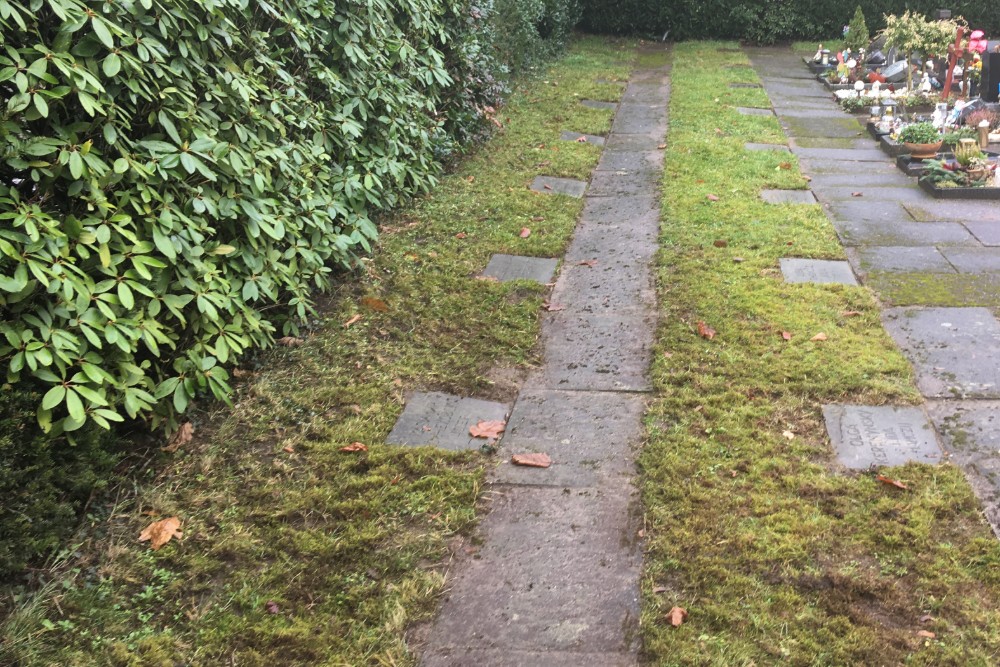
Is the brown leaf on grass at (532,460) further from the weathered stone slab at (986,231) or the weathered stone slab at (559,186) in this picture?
the weathered stone slab at (986,231)

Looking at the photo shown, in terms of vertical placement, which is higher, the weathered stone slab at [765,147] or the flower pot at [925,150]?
the flower pot at [925,150]

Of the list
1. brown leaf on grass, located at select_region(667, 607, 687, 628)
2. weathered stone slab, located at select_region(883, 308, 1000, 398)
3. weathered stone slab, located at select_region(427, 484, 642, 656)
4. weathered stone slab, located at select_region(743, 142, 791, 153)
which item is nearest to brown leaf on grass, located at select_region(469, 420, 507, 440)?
weathered stone slab, located at select_region(427, 484, 642, 656)

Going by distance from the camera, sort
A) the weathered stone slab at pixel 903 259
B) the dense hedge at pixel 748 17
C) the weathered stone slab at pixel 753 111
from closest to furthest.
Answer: the weathered stone slab at pixel 903 259 < the weathered stone slab at pixel 753 111 < the dense hedge at pixel 748 17

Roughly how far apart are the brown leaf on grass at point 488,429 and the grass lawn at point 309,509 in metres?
0.16

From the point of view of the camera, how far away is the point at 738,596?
2.67 m

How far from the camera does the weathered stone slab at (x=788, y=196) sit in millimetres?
6461

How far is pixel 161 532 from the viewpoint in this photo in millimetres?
3020

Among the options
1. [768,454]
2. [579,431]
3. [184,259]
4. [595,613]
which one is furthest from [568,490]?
[184,259]

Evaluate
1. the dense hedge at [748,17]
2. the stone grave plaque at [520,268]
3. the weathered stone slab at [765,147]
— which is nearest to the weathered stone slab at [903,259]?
the stone grave plaque at [520,268]

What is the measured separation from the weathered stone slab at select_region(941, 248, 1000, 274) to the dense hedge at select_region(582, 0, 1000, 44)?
34.6 ft

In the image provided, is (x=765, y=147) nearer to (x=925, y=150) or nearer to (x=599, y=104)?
(x=925, y=150)

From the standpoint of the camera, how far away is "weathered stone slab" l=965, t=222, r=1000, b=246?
5.53m

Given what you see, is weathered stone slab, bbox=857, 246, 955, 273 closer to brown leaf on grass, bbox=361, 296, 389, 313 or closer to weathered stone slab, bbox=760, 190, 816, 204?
weathered stone slab, bbox=760, 190, 816, 204

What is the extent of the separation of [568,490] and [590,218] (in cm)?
342
